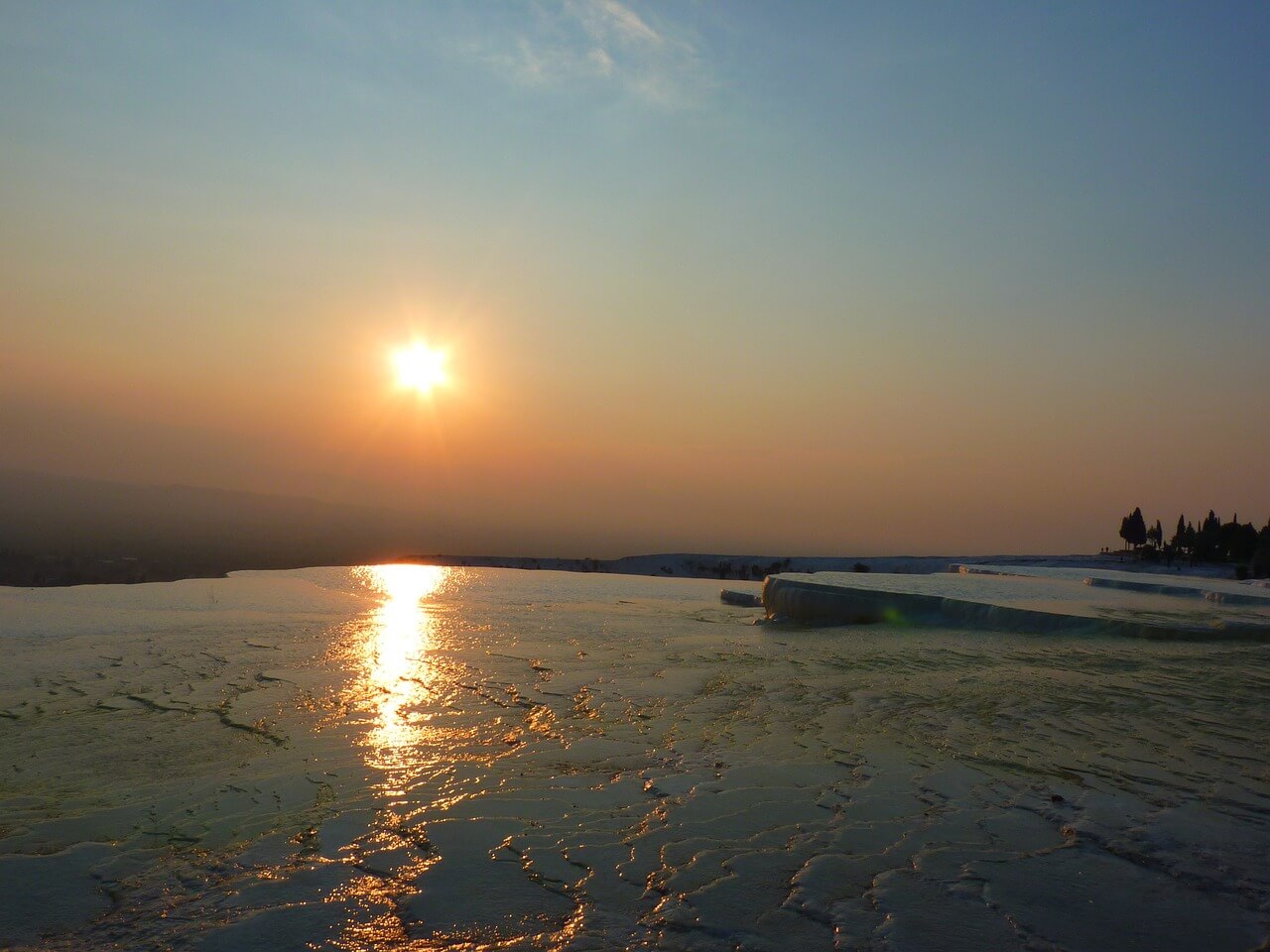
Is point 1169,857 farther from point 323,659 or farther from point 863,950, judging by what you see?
point 323,659

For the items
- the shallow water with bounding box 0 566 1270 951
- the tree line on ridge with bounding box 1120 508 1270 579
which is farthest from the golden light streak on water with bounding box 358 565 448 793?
the tree line on ridge with bounding box 1120 508 1270 579

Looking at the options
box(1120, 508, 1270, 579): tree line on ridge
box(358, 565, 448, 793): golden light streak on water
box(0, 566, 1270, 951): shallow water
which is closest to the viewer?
box(0, 566, 1270, 951): shallow water

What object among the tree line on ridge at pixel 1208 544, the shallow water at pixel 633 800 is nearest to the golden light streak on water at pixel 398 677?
the shallow water at pixel 633 800

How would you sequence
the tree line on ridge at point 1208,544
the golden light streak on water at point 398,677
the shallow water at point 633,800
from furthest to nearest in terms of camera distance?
the tree line on ridge at point 1208,544, the golden light streak on water at point 398,677, the shallow water at point 633,800

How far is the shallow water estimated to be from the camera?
327cm

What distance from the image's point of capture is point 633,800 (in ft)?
15.1

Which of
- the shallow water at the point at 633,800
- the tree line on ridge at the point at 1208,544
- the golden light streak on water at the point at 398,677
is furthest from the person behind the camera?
the tree line on ridge at the point at 1208,544

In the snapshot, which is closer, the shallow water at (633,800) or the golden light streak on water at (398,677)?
the shallow water at (633,800)

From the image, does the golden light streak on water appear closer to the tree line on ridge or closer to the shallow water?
the shallow water

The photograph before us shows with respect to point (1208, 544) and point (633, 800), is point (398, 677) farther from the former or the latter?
point (1208, 544)

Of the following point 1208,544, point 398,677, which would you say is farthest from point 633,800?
point 1208,544

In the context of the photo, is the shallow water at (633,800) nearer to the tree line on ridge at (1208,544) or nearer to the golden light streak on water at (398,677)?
the golden light streak on water at (398,677)

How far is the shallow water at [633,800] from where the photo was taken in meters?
3.27

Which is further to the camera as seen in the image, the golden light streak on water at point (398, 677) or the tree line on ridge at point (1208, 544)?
the tree line on ridge at point (1208, 544)
